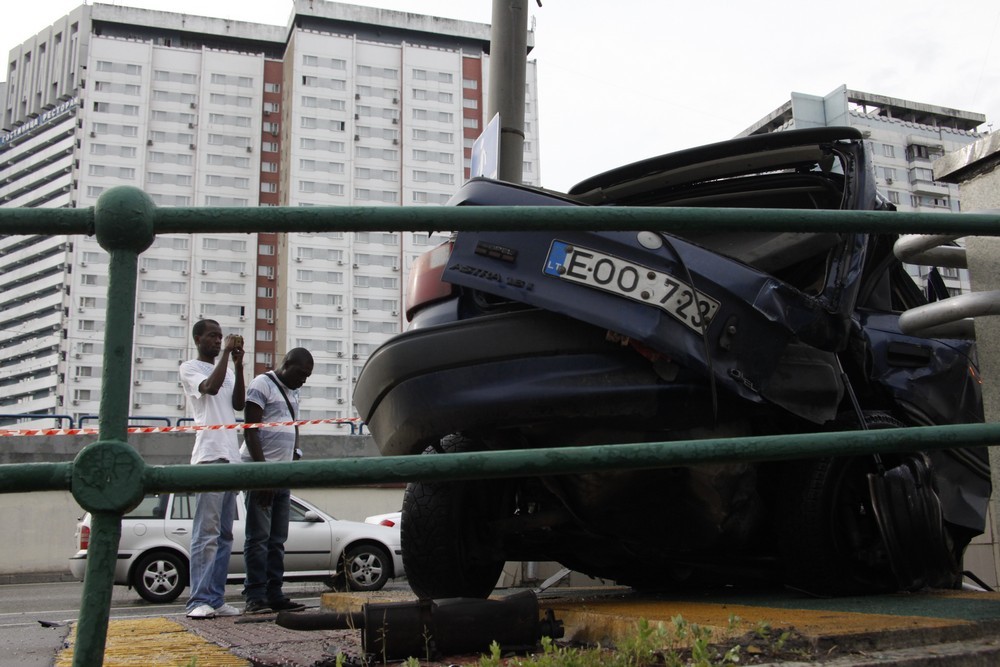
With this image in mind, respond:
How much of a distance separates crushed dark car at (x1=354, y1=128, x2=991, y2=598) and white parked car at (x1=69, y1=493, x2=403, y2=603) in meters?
5.86

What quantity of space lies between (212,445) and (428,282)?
2646 mm

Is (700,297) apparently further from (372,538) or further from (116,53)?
(116,53)

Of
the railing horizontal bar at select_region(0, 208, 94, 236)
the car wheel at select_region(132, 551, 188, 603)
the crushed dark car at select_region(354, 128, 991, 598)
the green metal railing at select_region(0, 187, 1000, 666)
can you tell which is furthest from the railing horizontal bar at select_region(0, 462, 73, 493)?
the car wheel at select_region(132, 551, 188, 603)

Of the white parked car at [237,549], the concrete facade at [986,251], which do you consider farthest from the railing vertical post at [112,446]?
the white parked car at [237,549]

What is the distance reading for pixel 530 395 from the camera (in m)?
3.23

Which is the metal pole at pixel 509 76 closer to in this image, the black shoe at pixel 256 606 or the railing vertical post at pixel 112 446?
the black shoe at pixel 256 606

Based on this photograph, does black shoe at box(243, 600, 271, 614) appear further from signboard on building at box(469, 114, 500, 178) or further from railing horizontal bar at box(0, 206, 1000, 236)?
railing horizontal bar at box(0, 206, 1000, 236)

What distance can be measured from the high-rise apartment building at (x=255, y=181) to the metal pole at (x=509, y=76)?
266ft

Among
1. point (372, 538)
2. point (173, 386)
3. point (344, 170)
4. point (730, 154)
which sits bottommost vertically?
point (372, 538)

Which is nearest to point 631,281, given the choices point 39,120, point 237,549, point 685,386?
point 685,386

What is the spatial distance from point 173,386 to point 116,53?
1348 inches

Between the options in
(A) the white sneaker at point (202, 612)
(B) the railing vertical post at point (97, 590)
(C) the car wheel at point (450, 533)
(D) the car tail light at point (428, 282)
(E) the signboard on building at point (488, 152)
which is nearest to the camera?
(B) the railing vertical post at point (97, 590)

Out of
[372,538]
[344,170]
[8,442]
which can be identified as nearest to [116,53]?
[344,170]

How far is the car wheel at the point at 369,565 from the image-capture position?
434 inches
